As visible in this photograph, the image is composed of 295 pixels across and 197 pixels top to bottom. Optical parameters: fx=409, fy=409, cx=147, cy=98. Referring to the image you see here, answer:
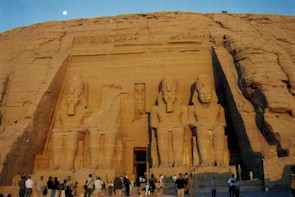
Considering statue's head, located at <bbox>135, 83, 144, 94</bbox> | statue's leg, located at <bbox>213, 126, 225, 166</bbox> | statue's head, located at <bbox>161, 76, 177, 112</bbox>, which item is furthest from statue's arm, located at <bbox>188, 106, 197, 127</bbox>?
statue's head, located at <bbox>135, 83, 144, 94</bbox>

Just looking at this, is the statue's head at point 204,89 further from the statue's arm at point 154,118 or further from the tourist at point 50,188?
the tourist at point 50,188

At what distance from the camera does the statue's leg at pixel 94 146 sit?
14414 millimetres

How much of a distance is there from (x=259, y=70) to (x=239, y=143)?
263 centimetres

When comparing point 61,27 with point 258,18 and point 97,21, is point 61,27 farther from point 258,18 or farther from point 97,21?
point 258,18

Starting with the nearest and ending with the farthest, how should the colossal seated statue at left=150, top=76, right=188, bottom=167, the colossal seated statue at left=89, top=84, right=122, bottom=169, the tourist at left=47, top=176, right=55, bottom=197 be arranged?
the tourist at left=47, top=176, right=55, bottom=197 < the colossal seated statue at left=150, top=76, right=188, bottom=167 < the colossal seated statue at left=89, top=84, right=122, bottom=169

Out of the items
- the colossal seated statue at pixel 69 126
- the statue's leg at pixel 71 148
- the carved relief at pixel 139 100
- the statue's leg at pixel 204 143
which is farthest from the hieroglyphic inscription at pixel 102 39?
the statue's leg at pixel 204 143

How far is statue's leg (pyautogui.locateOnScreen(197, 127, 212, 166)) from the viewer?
13766 millimetres

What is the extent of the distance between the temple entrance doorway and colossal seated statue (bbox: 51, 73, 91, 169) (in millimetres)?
2234

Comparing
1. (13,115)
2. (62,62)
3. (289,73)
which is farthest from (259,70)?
(13,115)

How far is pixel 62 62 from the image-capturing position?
16.5 meters

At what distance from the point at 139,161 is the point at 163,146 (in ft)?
6.80

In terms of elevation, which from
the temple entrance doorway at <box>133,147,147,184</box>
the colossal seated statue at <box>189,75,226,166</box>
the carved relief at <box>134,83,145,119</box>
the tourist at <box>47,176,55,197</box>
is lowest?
the tourist at <box>47,176,55,197</box>

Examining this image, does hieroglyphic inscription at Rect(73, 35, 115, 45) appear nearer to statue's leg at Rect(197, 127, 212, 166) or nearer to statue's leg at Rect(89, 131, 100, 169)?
statue's leg at Rect(89, 131, 100, 169)

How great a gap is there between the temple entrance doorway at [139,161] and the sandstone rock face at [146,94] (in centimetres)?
9
